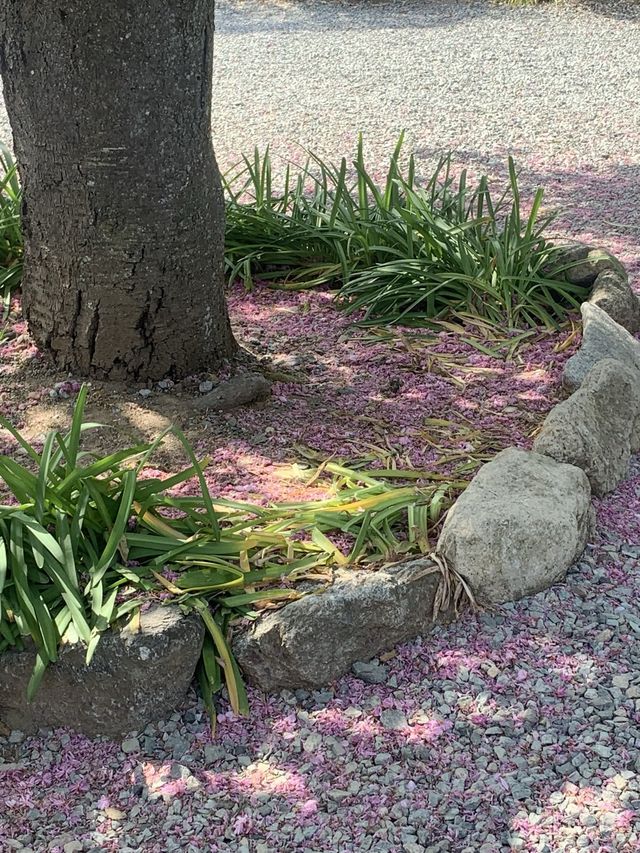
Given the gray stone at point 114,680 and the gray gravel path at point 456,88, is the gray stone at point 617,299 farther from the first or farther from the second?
the gray stone at point 114,680

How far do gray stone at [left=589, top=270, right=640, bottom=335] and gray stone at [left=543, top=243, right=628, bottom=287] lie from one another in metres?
0.04

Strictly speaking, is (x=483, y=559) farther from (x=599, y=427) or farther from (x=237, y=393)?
(x=237, y=393)

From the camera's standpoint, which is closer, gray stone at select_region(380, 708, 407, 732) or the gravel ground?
the gravel ground

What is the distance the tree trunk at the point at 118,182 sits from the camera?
297 centimetres

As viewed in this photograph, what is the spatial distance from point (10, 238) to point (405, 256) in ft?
5.91

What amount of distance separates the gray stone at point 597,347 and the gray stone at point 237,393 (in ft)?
3.74

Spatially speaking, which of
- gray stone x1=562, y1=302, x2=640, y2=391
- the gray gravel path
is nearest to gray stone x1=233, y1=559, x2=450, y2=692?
gray stone x1=562, y1=302, x2=640, y2=391

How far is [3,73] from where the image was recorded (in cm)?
316

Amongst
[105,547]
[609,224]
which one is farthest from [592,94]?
[105,547]

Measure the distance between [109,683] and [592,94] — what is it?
8031 millimetres

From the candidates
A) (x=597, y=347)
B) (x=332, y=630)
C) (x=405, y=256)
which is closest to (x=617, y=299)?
(x=597, y=347)

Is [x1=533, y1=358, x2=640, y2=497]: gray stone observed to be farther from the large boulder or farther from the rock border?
the large boulder

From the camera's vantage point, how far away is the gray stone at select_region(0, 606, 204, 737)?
2363 mm

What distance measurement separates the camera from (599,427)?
3178mm
